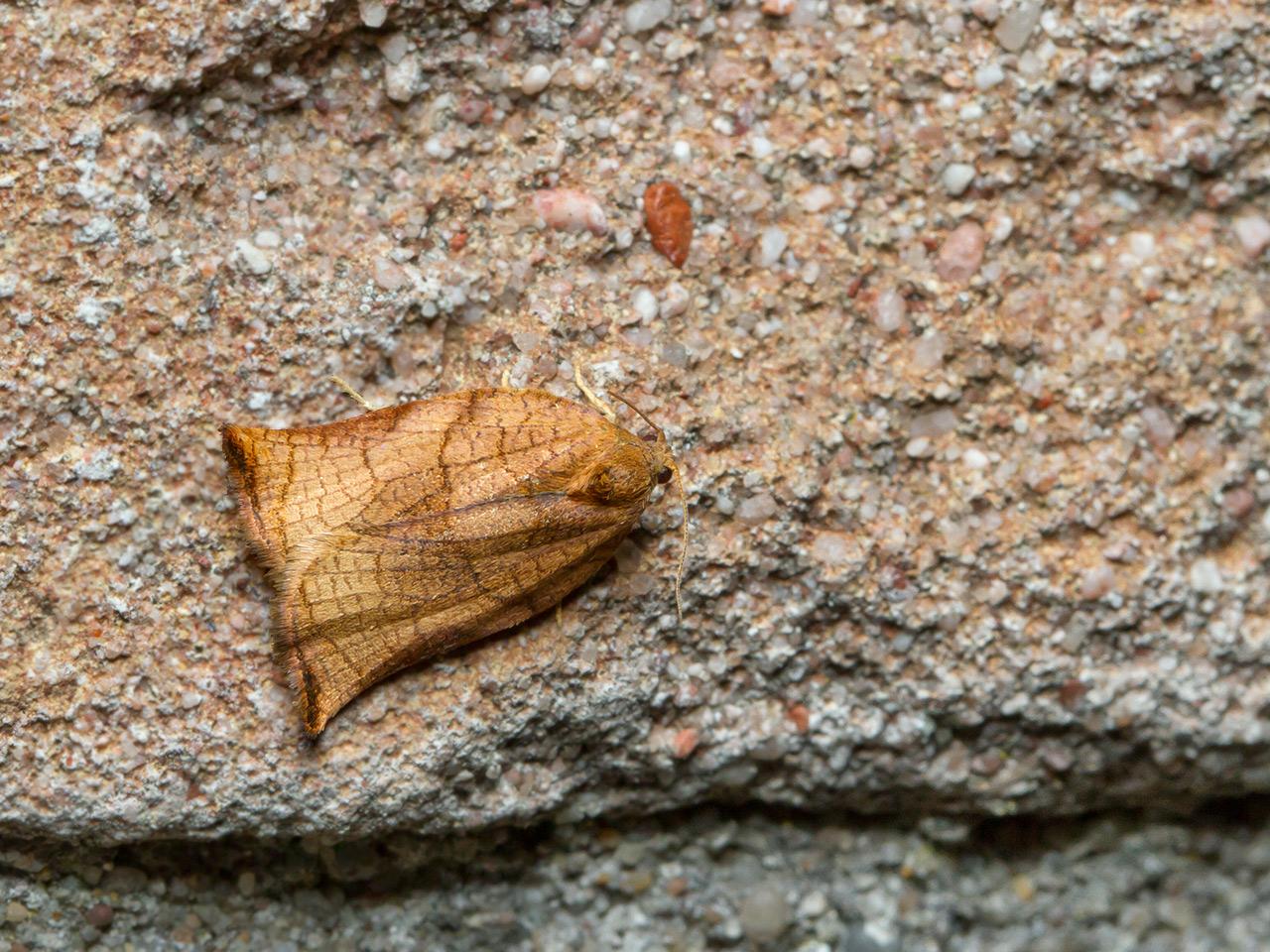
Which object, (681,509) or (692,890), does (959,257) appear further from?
(692,890)

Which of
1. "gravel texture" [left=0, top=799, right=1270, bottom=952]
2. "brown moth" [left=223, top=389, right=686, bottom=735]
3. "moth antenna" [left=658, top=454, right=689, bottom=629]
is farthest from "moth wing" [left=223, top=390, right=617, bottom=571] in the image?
"gravel texture" [left=0, top=799, right=1270, bottom=952]

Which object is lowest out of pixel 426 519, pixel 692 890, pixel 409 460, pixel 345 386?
pixel 692 890

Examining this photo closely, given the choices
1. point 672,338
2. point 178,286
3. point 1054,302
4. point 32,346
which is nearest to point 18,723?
point 32,346

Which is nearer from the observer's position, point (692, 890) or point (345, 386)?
point (345, 386)

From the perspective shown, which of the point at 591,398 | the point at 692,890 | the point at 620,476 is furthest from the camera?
the point at 692,890

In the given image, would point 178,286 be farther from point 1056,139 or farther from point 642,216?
point 1056,139

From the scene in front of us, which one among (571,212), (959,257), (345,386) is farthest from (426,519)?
(959,257)
